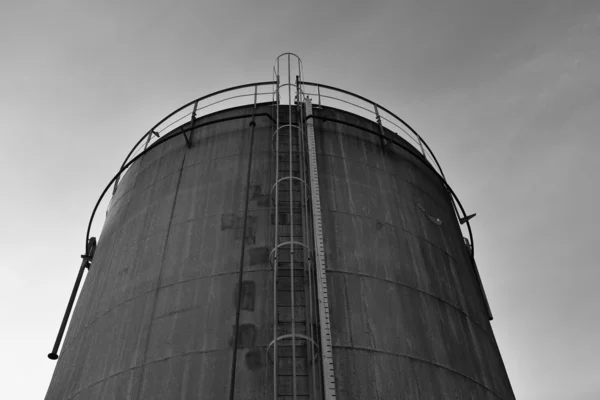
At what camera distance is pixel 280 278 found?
318 inches

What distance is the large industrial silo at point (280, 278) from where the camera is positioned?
726 cm

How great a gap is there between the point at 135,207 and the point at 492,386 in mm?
8063

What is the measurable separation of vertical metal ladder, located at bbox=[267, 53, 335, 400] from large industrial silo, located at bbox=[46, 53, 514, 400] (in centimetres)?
3

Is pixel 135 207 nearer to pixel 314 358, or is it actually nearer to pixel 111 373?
pixel 111 373

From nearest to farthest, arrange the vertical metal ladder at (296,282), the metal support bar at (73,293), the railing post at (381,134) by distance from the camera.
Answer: the vertical metal ladder at (296,282) → the metal support bar at (73,293) → the railing post at (381,134)

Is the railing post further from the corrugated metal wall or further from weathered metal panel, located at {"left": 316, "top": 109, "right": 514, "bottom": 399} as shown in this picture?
the corrugated metal wall

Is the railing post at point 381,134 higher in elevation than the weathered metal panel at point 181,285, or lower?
higher

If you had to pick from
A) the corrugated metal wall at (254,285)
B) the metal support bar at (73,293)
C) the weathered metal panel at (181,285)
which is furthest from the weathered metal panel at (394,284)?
the metal support bar at (73,293)

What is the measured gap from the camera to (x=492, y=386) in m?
8.78

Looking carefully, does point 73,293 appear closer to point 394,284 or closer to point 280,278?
point 280,278

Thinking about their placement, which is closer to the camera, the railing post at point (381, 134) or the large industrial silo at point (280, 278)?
the large industrial silo at point (280, 278)

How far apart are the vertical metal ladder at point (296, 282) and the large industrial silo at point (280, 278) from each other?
0.03 metres

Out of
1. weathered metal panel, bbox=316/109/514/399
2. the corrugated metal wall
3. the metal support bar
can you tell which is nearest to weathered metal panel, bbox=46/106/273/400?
the corrugated metal wall

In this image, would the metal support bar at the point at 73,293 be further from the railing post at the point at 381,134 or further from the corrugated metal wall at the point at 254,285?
the railing post at the point at 381,134
